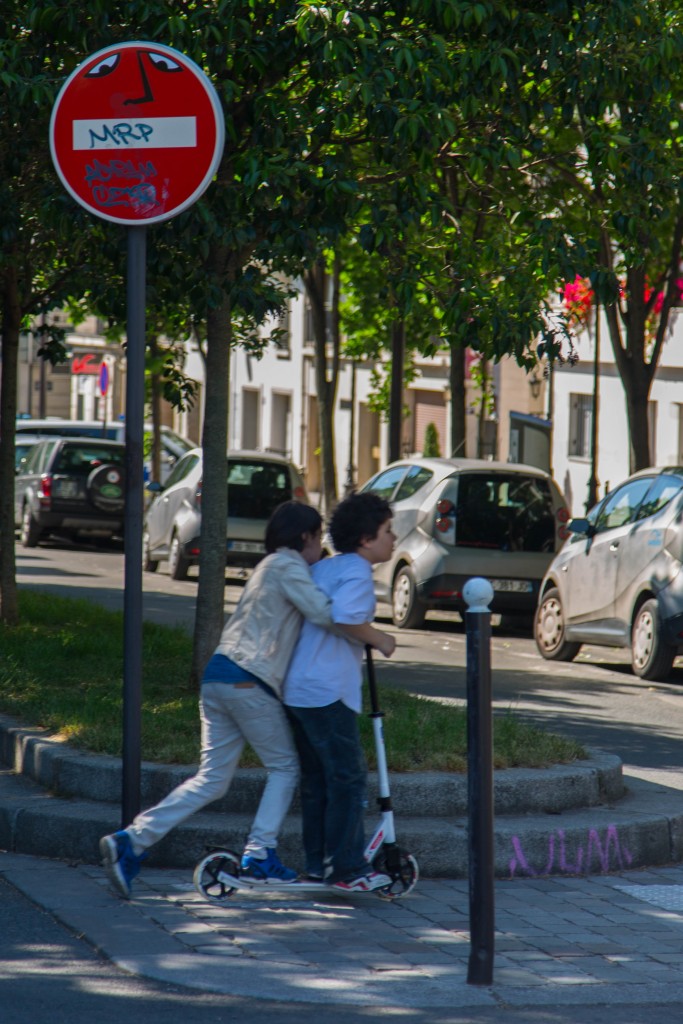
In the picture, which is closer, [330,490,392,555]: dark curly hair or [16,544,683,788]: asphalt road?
[330,490,392,555]: dark curly hair

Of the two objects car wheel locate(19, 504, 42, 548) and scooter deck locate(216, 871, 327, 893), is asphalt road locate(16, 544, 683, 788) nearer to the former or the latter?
scooter deck locate(216, 871, 327, 893)

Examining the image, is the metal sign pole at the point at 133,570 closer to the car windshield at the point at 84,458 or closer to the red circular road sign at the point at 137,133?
the red circular road sign at the point at 137,133

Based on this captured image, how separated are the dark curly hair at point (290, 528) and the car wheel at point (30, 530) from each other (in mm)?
21465

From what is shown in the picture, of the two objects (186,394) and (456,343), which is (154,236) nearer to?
(456,343)

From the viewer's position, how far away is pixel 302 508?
20.8ft

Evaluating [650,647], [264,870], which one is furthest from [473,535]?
[264,870]

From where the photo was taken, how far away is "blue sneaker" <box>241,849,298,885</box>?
237 inches

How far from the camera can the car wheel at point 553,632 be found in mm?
14812

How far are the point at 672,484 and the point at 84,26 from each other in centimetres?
672

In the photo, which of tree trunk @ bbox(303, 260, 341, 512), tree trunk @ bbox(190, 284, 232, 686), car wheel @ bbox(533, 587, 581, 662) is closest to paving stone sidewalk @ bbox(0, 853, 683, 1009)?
tree trunk @ bbox(190, 284, 232, 686)

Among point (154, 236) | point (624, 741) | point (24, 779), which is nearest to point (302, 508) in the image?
point (24, 779)

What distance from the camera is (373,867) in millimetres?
6184

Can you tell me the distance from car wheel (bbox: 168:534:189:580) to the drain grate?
1498cm

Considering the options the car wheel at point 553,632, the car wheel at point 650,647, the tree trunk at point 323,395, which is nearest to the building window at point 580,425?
the tree trunk at point 323,395
